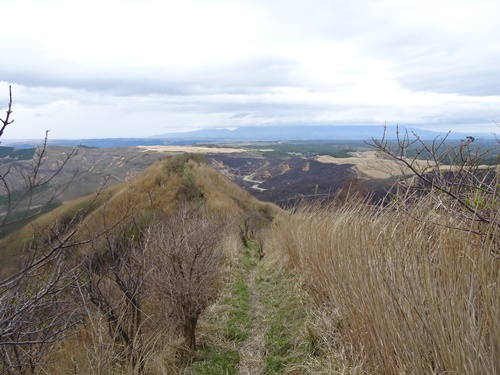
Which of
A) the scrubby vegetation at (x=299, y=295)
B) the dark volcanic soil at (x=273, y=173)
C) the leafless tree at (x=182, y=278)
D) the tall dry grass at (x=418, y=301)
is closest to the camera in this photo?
the tall dry grass at (x=418, y=301)

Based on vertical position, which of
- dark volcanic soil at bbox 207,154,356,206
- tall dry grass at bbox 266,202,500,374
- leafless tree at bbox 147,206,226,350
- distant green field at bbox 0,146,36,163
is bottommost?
dark volcanic soil at bbox 207,154,356,206

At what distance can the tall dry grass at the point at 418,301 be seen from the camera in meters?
2.00

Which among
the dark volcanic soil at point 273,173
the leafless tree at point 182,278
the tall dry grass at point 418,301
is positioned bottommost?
the dark volcanic soil at point 273,173

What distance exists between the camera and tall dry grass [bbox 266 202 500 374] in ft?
6.57

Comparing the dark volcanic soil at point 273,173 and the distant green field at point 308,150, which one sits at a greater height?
the distant green field at point 308,150

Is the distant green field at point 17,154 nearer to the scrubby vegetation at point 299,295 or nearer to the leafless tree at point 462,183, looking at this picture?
the scrubby vegetation at point 299,295

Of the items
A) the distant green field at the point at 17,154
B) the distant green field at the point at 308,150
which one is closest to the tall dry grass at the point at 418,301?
the distant green field at the point at 17,154

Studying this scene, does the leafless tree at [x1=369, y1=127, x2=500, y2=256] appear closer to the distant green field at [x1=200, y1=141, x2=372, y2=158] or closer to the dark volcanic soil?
the dark volcanic soil

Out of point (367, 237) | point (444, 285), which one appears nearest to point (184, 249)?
point (367, 237)

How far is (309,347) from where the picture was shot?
14.1ft

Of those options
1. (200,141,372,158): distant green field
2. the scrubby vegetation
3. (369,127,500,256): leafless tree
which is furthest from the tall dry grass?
(200,141,372,158): distant green field

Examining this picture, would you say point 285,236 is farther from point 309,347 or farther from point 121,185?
point 121,185

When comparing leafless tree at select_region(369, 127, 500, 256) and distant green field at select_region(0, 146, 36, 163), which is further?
distant green field at select_region(0, 146, 36, 163)

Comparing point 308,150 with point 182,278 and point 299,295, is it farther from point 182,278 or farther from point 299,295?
point 182,278
